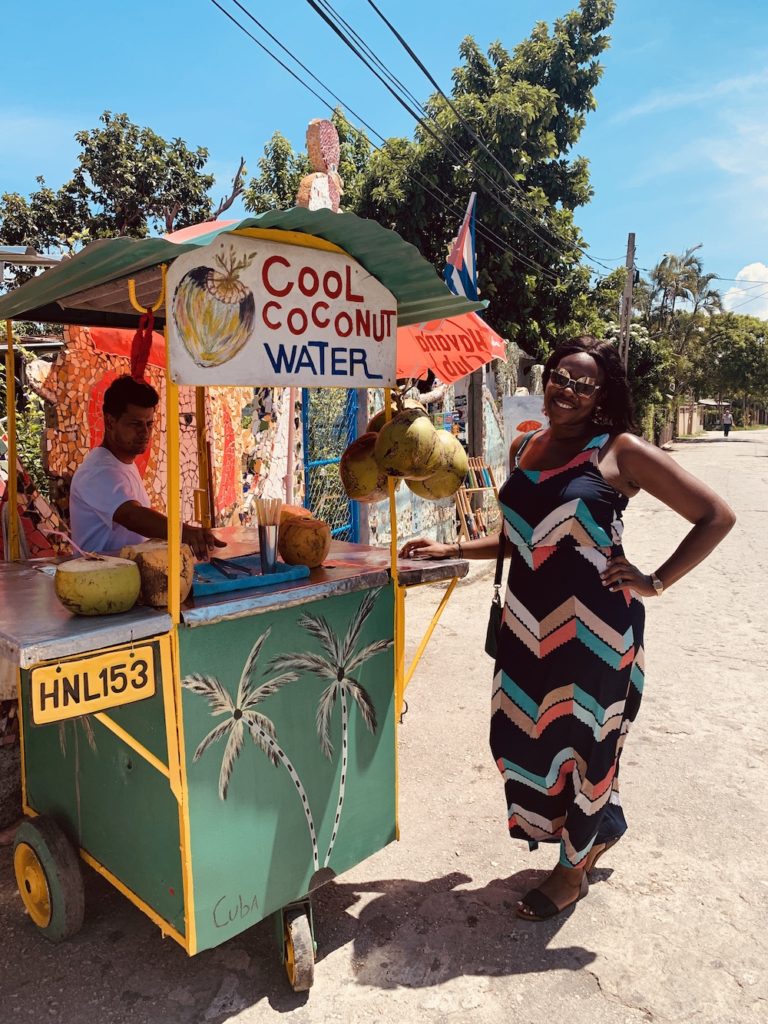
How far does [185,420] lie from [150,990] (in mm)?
3129

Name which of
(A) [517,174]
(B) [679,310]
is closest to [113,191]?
(A) [517,174]

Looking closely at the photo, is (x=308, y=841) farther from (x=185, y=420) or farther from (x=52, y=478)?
(x=185, y=420)

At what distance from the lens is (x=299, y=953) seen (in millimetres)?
2223

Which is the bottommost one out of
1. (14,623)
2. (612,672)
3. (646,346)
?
(612,672)

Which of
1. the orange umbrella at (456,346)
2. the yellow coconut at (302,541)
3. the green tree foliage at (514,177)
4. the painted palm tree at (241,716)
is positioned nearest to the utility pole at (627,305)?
the green tree foliage at (514,177)

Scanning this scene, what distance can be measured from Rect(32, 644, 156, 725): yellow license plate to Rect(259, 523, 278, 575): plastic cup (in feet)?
1.88

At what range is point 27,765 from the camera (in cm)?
285

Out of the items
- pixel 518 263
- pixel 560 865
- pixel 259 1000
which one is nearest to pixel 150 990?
pixel 259 1000

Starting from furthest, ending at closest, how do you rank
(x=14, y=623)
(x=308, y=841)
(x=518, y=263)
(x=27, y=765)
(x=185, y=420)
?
(x=518, y=263)
(x=185, y=420)
(x=27, y=765)
(x=308, y=841)
(x=14, y=623)

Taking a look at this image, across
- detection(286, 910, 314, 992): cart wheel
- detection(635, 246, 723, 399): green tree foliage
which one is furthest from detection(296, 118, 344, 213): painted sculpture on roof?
detection(635, 246, 723, 399): green tree foliage

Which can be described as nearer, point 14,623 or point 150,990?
point 14,623

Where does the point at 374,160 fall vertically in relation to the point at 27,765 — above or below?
above

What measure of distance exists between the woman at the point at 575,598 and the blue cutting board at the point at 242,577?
0.74 meters

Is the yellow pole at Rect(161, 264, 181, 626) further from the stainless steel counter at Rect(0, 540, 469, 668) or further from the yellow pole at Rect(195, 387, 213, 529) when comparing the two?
the yellow pole at Rect(195, 387, 213, 529)
